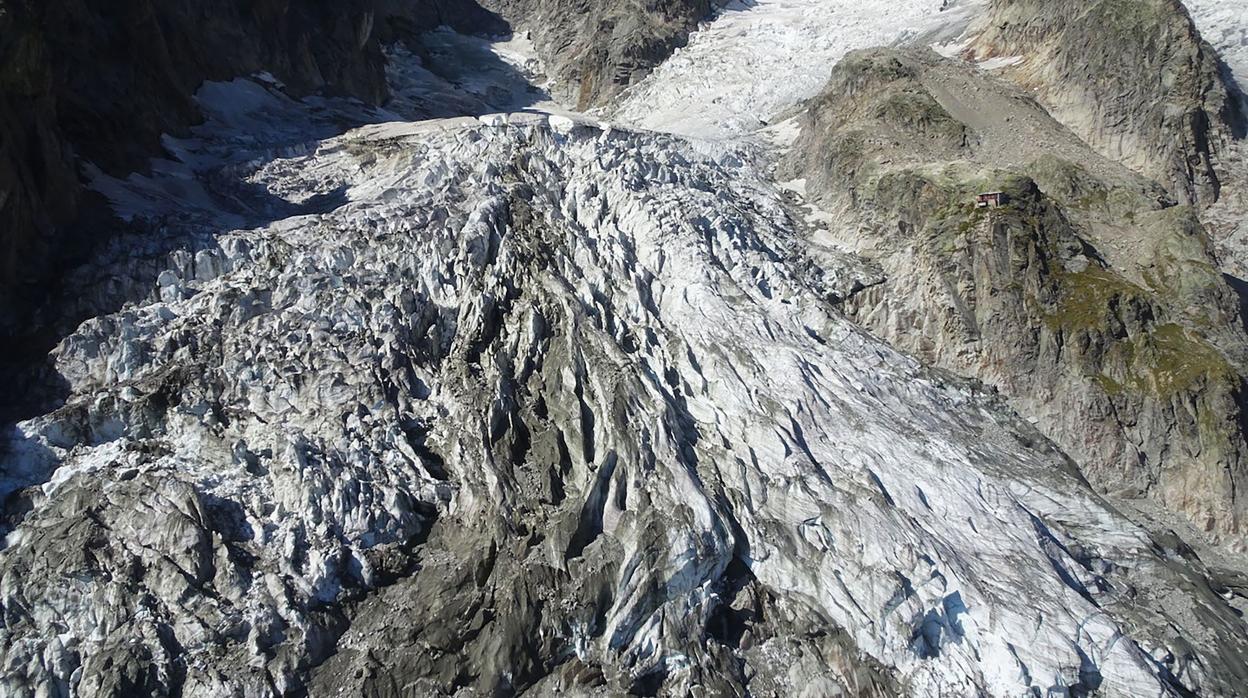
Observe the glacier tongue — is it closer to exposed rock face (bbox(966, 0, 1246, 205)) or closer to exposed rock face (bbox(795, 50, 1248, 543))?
exposed rock face (bbox(795, 50, 1248, 543))

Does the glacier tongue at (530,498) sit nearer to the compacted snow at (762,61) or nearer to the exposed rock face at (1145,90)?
the exposed rock face at (1145,90)

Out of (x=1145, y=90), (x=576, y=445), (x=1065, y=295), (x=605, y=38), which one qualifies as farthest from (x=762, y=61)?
(x=576, y=445)

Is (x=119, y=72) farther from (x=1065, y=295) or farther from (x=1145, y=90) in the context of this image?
(x=1145, y=90)

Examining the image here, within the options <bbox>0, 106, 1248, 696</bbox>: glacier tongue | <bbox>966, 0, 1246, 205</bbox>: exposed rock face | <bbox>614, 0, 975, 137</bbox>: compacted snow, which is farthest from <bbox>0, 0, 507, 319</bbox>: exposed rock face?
<bbox>966, 0, 1246, 205</bbox>: exposed rock face

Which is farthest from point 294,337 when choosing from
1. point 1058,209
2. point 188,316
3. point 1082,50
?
point 1082,50

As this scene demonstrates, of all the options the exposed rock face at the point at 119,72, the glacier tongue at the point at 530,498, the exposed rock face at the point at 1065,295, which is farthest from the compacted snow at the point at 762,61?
the glacier tongue at the point at 530,498

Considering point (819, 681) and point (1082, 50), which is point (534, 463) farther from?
point (1082, 50)
